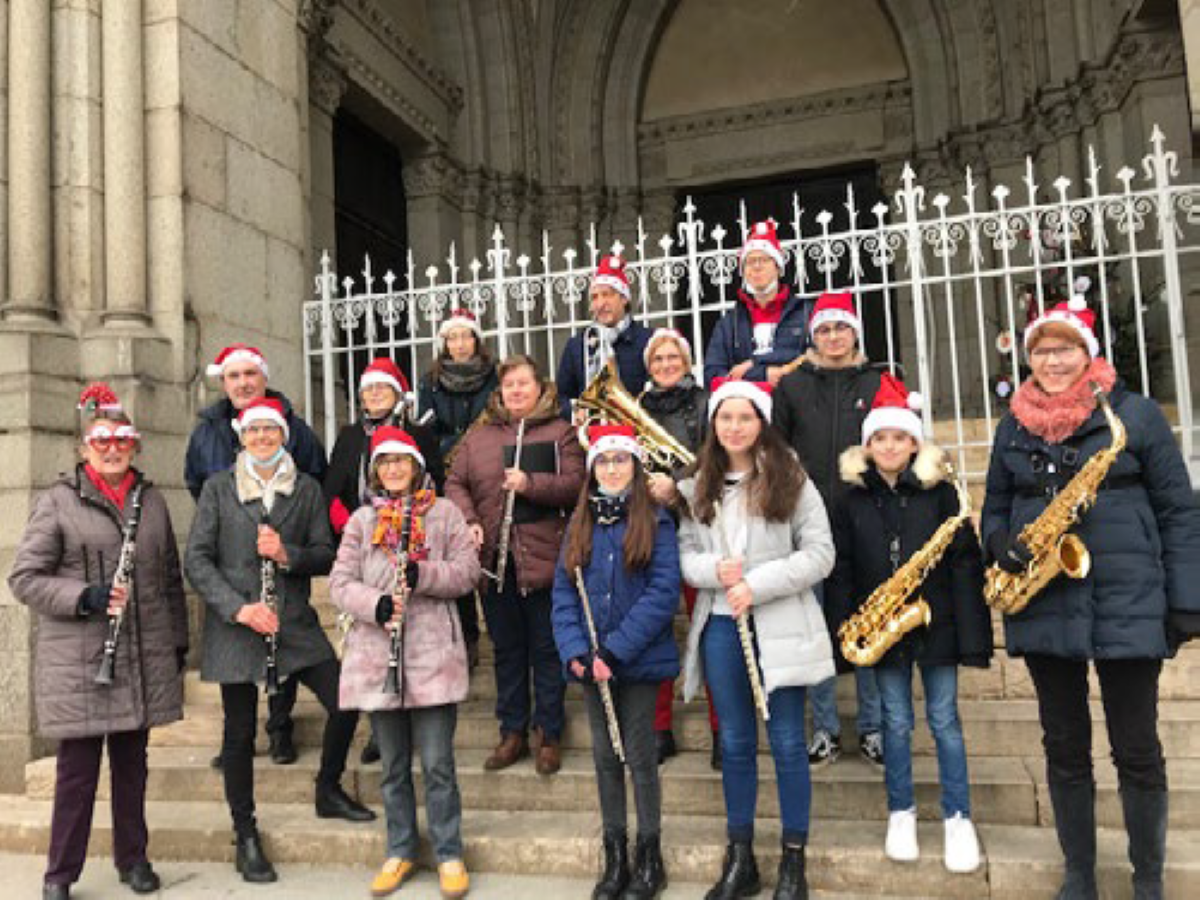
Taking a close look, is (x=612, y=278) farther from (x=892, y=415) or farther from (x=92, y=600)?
(x=92, y=600)

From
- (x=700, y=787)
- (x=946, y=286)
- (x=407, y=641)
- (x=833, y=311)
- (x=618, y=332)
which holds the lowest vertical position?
(x=700, y=787)

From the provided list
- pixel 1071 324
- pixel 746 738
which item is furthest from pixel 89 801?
pixel 1071 324

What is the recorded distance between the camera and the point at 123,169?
6738 millimetres

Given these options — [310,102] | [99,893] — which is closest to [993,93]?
[310,102]

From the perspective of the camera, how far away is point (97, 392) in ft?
15.3

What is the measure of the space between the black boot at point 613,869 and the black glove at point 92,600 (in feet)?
7.44

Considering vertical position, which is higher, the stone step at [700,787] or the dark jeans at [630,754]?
the dark jeans at [630,754]

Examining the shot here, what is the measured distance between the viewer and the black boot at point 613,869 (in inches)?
157

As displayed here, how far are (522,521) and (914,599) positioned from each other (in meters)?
1.85

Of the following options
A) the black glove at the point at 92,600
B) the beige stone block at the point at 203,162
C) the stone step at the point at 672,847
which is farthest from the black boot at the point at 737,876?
the beige stone block at the point at 203,162

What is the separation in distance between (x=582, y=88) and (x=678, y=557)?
11.7 metres

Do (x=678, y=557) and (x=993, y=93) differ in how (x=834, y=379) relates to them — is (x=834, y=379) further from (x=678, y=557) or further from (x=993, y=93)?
(x=993, y=93)

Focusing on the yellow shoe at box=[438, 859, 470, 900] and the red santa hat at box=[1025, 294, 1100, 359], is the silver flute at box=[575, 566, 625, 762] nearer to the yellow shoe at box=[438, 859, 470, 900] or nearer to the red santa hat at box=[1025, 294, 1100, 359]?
the yellow shoe at box=[438, 859, 470, 900]

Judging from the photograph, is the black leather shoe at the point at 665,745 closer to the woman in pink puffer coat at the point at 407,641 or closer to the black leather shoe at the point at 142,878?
the woman in pink puffer coat at the point at 407,641
